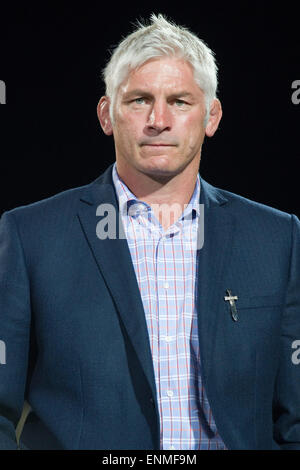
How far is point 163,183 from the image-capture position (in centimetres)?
216

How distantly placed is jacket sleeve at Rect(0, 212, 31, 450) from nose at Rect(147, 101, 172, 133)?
0.49 metres

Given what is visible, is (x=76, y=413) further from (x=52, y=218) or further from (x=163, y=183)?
(x=163, y=183)

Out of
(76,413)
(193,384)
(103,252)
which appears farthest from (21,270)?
(193,384)

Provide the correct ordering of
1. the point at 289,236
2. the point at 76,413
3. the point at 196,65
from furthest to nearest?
the point at 289,236 < the point at 196,65 < the point at 76,413

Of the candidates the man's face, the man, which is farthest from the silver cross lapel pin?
the man's face

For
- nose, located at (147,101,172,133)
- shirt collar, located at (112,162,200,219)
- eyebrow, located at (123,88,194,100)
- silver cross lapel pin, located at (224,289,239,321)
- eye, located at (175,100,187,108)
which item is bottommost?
silver cross lapel pin, located at (224,289,239,321)

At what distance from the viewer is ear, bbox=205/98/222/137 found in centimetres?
225

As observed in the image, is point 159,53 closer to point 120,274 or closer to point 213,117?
point 213,117

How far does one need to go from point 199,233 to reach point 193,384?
0.43 meters

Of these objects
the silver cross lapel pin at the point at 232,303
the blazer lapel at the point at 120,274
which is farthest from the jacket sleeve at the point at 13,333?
the silver cross lapel pin at the point at 232,303

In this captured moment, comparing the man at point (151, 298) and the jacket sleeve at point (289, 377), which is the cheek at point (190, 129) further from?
the jacket sleeve at point (289, 377)

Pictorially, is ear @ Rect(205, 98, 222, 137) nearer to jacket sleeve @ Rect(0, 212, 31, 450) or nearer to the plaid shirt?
the plaid shirt

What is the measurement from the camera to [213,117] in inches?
89.4

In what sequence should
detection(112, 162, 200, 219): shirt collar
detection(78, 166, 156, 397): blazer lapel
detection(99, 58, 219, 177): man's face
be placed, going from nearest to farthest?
detection(78, 166, 156, 397): blazer lapel < detection(99, 58, 219, 177): man's face < detection(112, 162, 200, 219): shirt collar
